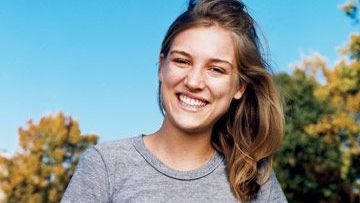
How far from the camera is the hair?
3125 millimetres

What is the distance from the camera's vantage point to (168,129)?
3.14 metres

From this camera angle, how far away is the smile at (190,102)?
299cm

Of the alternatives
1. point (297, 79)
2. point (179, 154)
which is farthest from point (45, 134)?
point (179, 154)

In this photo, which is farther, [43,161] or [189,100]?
[43,161]

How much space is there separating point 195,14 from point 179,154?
70cm

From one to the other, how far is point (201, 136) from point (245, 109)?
35 centimetres

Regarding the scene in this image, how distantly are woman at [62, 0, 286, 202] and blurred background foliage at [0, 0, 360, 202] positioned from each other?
11.0 m

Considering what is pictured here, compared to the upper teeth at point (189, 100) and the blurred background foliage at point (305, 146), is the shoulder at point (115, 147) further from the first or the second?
the blurred background foliage at point (305, 146)

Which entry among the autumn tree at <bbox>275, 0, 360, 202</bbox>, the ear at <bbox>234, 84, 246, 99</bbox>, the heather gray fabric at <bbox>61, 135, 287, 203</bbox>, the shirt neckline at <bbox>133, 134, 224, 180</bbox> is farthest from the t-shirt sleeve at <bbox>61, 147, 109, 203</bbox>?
the autumn tree at <bbox>275, 0, 360, 202</bbox>

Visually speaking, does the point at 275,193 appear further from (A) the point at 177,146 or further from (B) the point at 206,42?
(B) the point at 206,42

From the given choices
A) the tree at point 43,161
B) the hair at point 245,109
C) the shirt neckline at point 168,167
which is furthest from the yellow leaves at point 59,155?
the shirt neckline at point 168,167

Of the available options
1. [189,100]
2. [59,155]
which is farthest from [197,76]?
[59,155]

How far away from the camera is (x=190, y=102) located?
300cm

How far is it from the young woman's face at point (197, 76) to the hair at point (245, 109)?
0.21 feet
